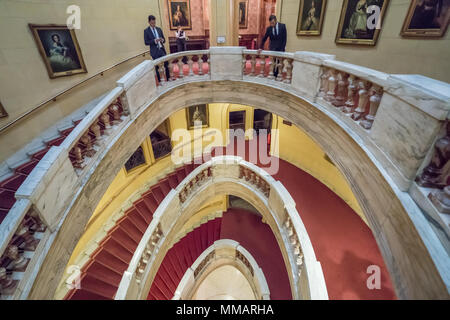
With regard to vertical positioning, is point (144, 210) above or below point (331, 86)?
below

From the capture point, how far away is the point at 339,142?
3.81 metres

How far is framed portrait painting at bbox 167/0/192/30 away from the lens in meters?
9.83

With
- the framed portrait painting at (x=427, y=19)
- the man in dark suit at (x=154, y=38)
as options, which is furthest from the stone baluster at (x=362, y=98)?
the man in dark suit at (x=154, y=38)

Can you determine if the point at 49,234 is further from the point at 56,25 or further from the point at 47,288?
the point at 56,25

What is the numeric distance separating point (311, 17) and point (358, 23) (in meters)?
1.59

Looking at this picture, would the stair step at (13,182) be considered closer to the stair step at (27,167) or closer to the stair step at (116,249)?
the stair step at (27,167)

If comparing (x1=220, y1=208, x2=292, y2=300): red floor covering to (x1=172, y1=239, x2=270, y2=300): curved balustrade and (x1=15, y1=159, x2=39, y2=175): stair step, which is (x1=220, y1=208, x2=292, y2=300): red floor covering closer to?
(x1=172, y1=239, x2=270, y2=300): curved balustrade

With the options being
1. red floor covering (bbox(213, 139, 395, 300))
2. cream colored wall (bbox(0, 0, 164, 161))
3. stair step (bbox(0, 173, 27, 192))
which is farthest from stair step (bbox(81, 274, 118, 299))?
red floor covering (bbox(213, 139, 395, 300))

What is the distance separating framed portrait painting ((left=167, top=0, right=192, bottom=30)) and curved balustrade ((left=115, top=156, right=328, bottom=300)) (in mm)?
7534

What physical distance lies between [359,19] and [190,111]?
678cm

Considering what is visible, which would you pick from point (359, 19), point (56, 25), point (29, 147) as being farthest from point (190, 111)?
point (359, 19)

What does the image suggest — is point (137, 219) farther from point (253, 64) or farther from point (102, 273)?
point (253, 64)

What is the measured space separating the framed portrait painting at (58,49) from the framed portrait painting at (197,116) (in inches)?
188

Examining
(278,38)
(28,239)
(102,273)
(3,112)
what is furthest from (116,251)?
(278,38)
